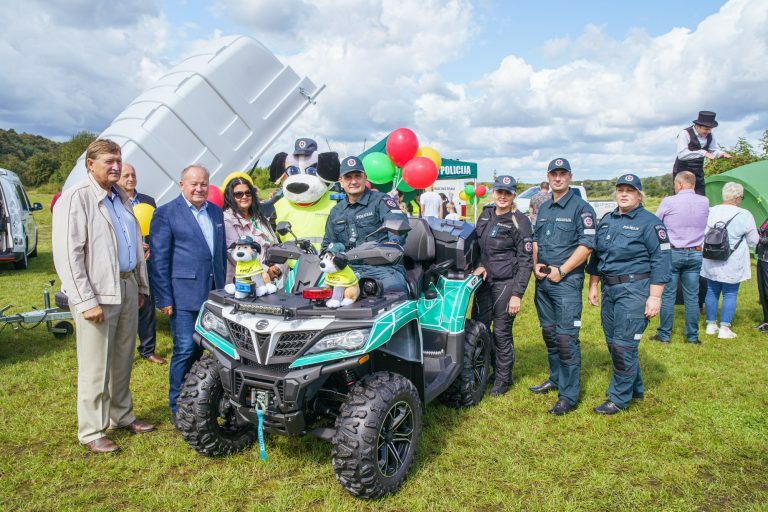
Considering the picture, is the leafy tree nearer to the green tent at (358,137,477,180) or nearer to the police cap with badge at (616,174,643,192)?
the green tent at (358,137,477,180)

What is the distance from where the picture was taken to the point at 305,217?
527 cm

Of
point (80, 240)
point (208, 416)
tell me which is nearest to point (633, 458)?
point (208, 416)

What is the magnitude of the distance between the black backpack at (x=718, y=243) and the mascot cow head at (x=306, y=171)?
15.7ft

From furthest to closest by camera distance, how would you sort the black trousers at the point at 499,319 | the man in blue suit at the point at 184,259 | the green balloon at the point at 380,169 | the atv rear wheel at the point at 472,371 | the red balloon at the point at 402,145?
the green balloon at the point at 380,169 → the red balloon at the point at 402,145 → the black trousers at the point at 499,319 → the atv rear wheel at the point at 472,371 → the man in blue suit at the point at 184,259

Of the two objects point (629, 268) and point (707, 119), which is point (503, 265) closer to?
point (629, 268)

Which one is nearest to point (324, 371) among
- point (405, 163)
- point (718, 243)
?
point (718, 243)

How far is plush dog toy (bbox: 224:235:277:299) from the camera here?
10.1 feet

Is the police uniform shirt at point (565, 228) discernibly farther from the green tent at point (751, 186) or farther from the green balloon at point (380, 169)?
the green tent at point (751, 186)

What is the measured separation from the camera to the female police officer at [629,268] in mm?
3869

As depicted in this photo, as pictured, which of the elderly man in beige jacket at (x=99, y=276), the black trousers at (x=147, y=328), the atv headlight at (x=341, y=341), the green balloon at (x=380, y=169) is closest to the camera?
the atv headlight at (x=341, y=341)

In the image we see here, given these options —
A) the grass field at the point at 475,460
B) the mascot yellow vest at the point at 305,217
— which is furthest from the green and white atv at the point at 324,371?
the mascot yellow vest at the point at 305,217

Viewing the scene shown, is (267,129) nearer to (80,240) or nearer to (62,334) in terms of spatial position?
(62,334)

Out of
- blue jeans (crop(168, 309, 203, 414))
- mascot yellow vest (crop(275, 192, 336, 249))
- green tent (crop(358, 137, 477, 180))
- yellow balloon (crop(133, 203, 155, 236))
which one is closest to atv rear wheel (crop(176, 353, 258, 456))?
blue jeans (crop(168, 309, 203, 414))

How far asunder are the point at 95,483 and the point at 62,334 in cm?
381
